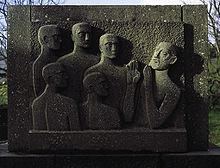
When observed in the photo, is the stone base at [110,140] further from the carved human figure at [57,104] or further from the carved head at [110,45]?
the carved head at [110,45]

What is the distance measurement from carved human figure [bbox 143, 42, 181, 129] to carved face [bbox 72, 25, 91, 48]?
0.68 metres

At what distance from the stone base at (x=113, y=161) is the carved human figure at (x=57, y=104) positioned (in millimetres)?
310

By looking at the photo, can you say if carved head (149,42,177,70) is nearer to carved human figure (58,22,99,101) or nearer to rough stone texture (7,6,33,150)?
carved human figure (58,22,99,101)

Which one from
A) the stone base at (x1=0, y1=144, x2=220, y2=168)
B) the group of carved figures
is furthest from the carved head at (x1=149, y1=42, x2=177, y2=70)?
the stone base at (x1=0, y1=144, x2=220, y2=168)

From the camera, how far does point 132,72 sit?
10.3 feet

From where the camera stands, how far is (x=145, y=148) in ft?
10.0

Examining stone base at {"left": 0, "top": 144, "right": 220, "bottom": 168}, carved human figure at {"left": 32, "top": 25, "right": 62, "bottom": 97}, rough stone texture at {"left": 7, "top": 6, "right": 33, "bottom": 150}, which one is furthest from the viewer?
rough stone texture at {"left": 7, "top": 6, "right": 33, "bottom": 150}

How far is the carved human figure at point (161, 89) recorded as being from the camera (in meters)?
3.08

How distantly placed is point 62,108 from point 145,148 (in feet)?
3.10

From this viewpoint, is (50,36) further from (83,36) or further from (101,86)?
(101,86)

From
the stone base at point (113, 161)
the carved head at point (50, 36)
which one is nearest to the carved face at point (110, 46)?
the carved head at point (50, 36)

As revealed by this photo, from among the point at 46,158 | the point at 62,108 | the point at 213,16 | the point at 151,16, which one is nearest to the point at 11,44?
the point at 62,108

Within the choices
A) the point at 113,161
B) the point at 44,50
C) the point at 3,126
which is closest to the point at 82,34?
the point at 44,50

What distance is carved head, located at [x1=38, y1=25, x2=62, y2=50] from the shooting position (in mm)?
3104
